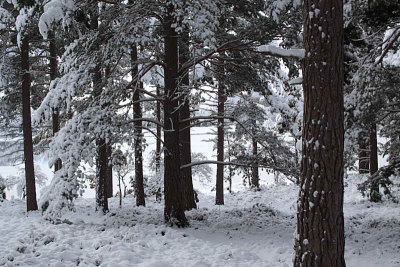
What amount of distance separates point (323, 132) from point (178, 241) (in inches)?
206

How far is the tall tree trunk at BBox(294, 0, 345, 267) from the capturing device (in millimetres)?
4652

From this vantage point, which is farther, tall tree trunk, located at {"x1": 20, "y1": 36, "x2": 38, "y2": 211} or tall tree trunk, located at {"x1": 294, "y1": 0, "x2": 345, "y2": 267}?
tall tree trunk, located at {"x1": 20, "y1": 36, "x2": 38, "y2": 211}

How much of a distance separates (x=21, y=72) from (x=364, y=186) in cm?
1335

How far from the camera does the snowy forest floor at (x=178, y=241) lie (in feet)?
24.3

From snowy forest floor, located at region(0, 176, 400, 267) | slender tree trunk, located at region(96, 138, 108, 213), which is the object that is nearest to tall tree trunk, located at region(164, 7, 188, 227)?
snowy forest floor, located at region(0, 176, 400, 267)

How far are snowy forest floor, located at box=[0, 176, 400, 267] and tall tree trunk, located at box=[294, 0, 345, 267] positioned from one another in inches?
112

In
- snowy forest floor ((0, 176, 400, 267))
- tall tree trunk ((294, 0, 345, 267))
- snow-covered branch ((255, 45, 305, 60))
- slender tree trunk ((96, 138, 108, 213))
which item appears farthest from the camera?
slender tree trunk ((96, 138, 108, 213))

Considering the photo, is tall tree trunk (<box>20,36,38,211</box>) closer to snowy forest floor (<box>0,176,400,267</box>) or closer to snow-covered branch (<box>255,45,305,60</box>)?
snowy forest floor (<box>0,176,400,267</box>)

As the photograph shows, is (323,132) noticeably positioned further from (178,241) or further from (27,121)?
(27,121)

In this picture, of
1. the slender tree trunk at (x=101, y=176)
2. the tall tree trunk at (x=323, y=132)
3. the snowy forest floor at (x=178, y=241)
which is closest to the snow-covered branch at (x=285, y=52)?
the tall tree trunk at (x=323, y=132)

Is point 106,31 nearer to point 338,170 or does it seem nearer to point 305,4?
point 305,4

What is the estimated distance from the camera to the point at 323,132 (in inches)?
183

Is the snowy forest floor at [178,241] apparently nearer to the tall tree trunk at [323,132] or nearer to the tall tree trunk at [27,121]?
the tall tree trunk at [323,132]

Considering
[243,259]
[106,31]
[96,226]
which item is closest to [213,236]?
[243,259]
